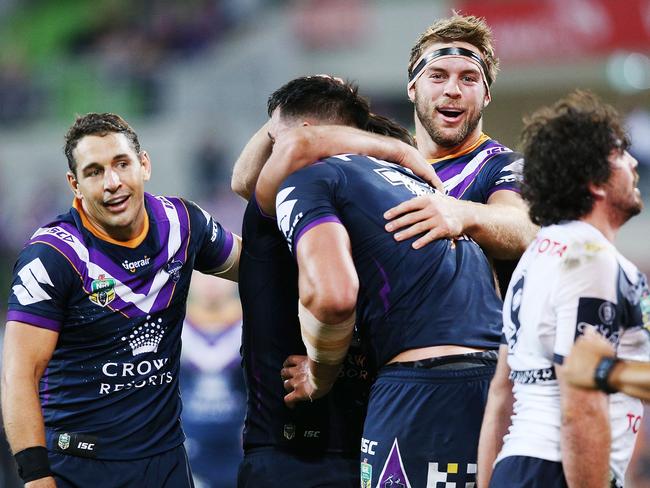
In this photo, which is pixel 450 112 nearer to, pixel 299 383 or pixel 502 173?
pixel 502 173

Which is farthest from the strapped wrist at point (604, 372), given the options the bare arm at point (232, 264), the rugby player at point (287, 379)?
the bare arm at point (232, 264)

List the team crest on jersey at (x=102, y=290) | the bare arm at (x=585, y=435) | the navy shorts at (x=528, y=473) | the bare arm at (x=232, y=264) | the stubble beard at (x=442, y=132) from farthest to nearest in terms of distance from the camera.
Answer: the bare arm at (x=232, y=264), the stubble beard at (x=442, y=132), the team crest on jersey at (x=102, y=290), the navy shorts at (x=528, y=473), the bare arm at (x=585, y=435)

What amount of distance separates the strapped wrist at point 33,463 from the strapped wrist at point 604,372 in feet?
8.27

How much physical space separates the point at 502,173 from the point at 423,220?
35.8 inches

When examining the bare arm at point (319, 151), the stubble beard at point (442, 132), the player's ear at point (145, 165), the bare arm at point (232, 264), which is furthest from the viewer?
the bare arm at point (232, 264)

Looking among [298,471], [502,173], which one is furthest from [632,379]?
[502,173]

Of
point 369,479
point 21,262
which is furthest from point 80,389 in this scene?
point 369,479

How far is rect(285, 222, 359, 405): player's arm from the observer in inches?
140

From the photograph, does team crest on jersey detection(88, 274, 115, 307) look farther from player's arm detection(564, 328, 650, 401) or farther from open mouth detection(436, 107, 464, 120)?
player's arm detection(564, 328, 650, 401)

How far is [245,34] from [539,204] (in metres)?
16.1

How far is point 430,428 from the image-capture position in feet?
12.2

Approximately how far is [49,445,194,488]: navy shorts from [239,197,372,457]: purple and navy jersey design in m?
0.72

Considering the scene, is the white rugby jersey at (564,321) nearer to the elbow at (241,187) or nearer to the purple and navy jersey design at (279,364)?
the purple and navy jersey design at (279,364)

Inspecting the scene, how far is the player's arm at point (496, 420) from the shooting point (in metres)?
3.48
